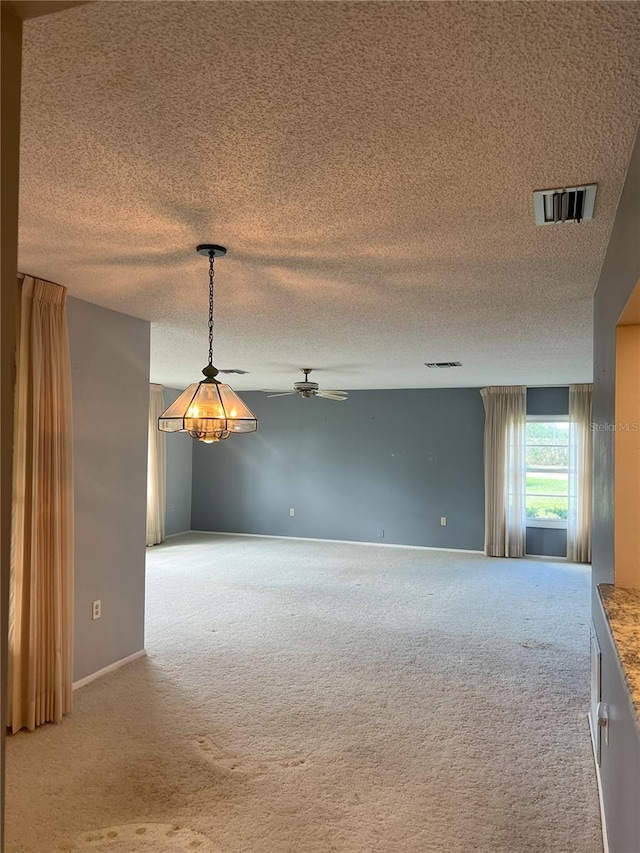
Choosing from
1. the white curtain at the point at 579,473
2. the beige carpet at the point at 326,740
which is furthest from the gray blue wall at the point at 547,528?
the beige carpet at the point at 326,740

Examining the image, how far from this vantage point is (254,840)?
232 cm

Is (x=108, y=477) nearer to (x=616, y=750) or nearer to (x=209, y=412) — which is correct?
(x=209, y=412)

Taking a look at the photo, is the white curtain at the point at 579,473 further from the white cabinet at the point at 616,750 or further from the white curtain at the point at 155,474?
the white curtain at the point at 155,474

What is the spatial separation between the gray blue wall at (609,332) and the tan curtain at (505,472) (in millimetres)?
5332

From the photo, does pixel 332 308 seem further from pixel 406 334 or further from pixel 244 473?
pixel 244 473

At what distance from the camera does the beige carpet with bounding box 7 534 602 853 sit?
2.40 m

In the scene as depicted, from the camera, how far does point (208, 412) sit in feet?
9.71

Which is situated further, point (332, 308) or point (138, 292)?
point (332, 308)

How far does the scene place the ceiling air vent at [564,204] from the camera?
2.01 m

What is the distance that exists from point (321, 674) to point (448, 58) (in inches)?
147

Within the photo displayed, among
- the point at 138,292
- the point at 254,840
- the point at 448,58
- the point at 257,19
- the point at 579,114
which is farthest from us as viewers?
the point at 138,292

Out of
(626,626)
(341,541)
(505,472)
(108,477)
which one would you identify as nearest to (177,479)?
(341,541)

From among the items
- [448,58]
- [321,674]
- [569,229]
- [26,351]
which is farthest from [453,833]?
[26,351]

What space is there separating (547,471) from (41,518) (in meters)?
7.05
